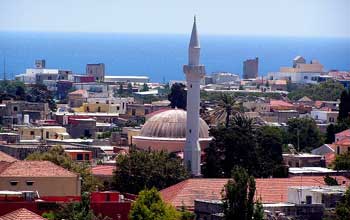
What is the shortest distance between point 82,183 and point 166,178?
351 cm

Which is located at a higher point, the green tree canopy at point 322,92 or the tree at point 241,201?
the tree at point 241,201

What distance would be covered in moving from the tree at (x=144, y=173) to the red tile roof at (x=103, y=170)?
2.75 metres

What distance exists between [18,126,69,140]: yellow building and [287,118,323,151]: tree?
9455 mm

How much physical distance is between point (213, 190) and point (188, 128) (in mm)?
12674

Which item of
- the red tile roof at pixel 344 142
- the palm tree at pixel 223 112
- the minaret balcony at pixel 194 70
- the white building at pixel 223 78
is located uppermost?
the minaret balcony at pixel 194 70

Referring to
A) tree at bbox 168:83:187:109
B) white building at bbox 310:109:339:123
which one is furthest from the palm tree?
white building at bbox 310:109:339:123

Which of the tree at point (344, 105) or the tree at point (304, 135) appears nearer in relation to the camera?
the tree at point (304, 135)

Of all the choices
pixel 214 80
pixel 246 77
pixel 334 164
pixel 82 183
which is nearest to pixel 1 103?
pixel 334 164

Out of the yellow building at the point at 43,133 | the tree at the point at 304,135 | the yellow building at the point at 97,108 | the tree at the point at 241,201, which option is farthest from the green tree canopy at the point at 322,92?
the tree at the point at 241,201

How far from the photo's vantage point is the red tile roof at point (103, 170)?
170 feet

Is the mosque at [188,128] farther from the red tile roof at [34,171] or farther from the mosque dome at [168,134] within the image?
the red tile roof at [34,171]

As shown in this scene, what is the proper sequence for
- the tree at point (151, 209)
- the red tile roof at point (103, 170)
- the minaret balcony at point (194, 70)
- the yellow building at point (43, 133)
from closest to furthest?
the tree at point (151, 209), the red tile roof at point (103, 170), the minaret balcony at point (194, 70), the yellow building at point (43, 133)

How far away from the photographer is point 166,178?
47.9m

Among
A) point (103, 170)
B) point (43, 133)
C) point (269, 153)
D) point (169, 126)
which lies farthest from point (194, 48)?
point (43, 133)
